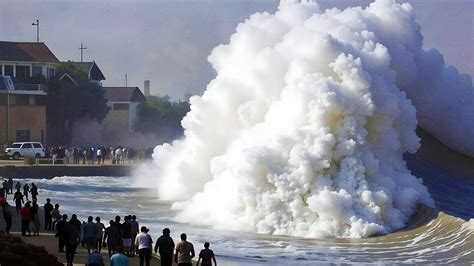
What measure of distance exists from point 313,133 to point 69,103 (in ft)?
171

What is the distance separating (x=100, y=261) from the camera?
1880cm

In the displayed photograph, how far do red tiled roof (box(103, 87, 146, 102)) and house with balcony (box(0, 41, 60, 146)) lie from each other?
838 inches

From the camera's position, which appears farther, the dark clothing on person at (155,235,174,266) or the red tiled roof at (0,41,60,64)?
the red tiled roof at (0,41,60,64)

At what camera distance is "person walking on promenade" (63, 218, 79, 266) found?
22688 millimetres

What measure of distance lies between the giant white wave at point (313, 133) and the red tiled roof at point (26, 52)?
40573 millimetres

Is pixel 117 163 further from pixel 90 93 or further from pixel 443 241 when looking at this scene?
pixel 443 241

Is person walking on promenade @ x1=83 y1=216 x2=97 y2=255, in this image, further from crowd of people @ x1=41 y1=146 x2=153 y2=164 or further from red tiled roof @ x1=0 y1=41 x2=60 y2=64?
red tiled roof @ x1=0 y1=41 x2=60 y2=64

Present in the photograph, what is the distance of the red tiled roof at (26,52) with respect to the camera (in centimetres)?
8106

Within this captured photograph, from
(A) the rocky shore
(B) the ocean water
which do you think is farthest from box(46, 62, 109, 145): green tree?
(A) the rocky shore

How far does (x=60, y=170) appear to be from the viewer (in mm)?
59312

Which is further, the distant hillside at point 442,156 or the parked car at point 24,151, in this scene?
the parked car at point 24,151

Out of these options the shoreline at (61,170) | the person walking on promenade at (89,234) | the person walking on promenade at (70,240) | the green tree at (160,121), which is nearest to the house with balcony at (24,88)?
the shoreline at (61,170)

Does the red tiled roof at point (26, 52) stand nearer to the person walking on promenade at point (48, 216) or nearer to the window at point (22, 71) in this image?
the window at point (22, 71)

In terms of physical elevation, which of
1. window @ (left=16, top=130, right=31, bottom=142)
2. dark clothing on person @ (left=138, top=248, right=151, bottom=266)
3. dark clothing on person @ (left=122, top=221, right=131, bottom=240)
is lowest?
dark clothing on person @ (left=138, top=248, right=151, bottom=266)
